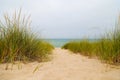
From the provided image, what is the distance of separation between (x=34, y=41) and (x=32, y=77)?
5.42 ft

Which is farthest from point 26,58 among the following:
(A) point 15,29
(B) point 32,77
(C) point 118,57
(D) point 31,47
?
(C) point 118,57

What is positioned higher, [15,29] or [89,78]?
[15,29]

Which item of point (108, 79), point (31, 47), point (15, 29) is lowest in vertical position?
point (108, 79)

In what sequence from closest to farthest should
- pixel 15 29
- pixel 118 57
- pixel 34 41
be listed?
1. pixel 118 57
2. pixel 15 29
3. pixel 34 41

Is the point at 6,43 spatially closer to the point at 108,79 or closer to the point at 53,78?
the point at 53,78

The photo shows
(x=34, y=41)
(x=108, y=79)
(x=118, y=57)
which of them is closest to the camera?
(x=108, y=79)

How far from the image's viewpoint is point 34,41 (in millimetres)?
3771

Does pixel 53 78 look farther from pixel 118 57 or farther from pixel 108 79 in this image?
pixel 118 57

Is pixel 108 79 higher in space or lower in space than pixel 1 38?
lower

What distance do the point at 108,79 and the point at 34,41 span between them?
2.01 meters

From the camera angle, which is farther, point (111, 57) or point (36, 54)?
point (36, 54)

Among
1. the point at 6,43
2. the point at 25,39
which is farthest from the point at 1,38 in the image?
the point at 25,39

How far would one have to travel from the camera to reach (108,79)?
82.7 inches

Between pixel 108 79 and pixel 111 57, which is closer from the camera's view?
pixel 108 79
